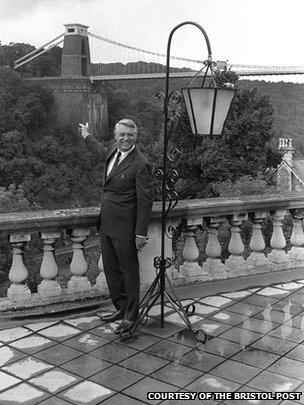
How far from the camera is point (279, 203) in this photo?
5195mm

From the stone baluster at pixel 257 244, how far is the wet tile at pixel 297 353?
1.48m

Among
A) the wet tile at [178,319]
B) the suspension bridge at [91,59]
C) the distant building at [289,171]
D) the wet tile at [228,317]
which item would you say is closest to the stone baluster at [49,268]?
the wet tile at [178,319]

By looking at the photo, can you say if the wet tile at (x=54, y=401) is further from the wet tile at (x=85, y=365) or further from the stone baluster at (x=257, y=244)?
the stone baluster at (x=257, y=244)

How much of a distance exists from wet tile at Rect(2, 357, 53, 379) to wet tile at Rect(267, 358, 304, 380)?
1.38 meters

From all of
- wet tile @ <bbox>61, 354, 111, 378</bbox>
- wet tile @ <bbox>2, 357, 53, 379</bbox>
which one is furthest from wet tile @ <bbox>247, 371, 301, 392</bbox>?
wet tile @ <bbox>2, 357, 53, 379</bbox>

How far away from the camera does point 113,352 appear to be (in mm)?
3684

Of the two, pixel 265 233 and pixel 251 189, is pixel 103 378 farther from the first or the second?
pixel 251 189

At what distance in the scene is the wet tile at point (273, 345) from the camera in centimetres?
372

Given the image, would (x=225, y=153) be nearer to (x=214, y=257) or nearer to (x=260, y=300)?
(x=214, y=257)

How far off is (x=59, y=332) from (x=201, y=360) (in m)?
1.05

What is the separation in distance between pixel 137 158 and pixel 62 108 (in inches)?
2376

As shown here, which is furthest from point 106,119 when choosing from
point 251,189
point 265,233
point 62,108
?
point 265,233

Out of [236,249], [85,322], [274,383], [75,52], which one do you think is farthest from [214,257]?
[75,52]

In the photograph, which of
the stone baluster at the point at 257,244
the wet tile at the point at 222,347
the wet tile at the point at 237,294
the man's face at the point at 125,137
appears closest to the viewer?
the wet tile at the point at 222,347
